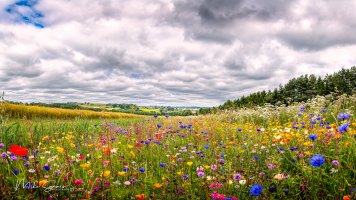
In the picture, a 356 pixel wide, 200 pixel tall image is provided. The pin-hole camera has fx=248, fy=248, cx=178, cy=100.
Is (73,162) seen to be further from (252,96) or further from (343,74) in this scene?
(252,96)

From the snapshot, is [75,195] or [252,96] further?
[252,96]

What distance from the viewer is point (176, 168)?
→ 3.37 meters

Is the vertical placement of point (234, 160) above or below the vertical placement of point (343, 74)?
below

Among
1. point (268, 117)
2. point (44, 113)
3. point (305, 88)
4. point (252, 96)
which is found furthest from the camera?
point (252, 96)

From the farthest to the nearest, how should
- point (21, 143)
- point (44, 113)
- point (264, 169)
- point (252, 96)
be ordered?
point (252, 96)
point (44, 113)
point (21, 143)
point (264, 169)

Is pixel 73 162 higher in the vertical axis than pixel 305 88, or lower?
lower

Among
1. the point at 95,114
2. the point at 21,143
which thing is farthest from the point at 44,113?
the point at 21,143

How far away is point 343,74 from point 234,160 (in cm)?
6691

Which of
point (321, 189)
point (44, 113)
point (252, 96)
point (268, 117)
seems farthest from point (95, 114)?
point (252, 96)

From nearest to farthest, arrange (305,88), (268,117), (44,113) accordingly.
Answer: (268,117) < (44,113) < (305,88)

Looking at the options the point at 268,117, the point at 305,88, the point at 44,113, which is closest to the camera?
the point at 268,117

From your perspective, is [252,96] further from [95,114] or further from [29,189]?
[29,189]

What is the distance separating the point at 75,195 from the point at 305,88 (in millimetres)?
73104

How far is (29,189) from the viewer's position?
220cm
